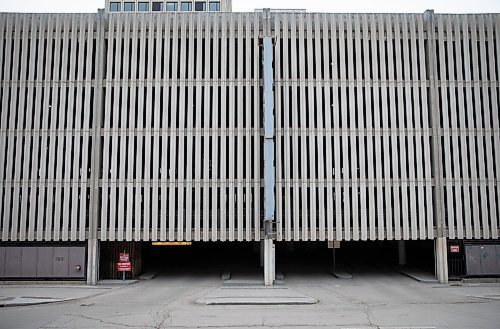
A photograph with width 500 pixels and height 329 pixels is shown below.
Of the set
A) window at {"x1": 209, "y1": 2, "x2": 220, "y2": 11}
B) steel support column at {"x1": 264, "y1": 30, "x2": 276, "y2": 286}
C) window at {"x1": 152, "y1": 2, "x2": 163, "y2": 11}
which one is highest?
window at {"x1": 152, "y1": 2, "x2": 163, "y2": 11}

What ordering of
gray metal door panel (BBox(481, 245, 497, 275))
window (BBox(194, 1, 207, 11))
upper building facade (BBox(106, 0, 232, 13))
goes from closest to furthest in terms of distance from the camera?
gray metal door panel (BBox(481, 245, 497, 275)) < upper building facade (BBox(106, 0, 232, 13)) < window (BBox(194, 1, 207, 11))

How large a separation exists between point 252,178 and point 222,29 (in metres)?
10.8

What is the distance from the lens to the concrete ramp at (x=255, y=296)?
23578 millimetres

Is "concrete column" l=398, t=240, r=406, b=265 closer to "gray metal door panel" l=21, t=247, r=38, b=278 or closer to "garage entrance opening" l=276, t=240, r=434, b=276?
"garage entrance opening" l=276, t=240, r=434, b=276

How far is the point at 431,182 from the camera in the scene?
31812 mm

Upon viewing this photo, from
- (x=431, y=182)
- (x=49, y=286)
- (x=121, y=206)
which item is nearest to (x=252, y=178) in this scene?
(x=121, y=206)

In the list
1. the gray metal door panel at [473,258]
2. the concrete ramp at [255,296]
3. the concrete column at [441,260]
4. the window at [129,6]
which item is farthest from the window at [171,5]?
the gray metal door panel at [473,258]

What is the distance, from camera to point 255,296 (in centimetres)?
2553

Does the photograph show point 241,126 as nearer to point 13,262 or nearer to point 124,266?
point 124,266

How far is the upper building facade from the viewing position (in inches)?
2172

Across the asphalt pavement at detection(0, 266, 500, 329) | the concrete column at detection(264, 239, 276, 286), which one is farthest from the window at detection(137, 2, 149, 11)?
the concrete column at detection(264, 239, 276, 286)

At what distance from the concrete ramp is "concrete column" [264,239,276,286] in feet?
3.50

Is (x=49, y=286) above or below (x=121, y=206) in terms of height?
below

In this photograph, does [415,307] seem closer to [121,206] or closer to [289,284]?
[289,284]
